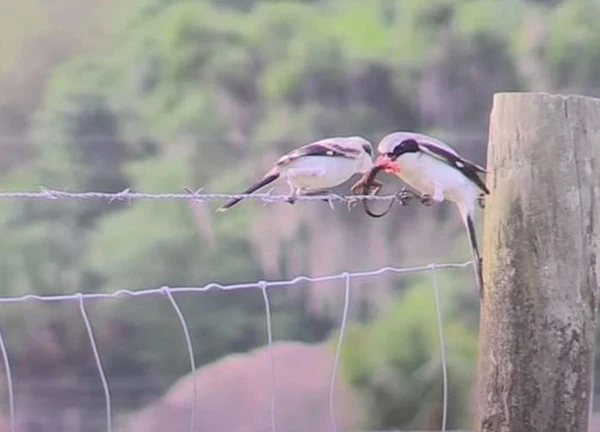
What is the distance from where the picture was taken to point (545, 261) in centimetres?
103

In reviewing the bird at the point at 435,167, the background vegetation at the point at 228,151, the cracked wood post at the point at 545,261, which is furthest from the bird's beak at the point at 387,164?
the background vegetation at the point at 228,151

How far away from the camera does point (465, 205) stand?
113 centimetres

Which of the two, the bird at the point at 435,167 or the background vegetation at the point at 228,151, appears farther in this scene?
the background vegetation at the point at 228,151

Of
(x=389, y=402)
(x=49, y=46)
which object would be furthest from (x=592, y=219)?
(x=49, y=46)

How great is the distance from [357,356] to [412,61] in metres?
0.72

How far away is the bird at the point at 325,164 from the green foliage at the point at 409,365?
5.95ft

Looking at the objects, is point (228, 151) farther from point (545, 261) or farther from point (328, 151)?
point (545, 261)

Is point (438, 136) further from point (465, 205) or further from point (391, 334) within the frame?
point (465, 205)

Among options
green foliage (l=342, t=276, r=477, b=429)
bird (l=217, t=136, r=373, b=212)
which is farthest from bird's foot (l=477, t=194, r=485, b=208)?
green foliage (l=342, t=276, r=477, b=429)

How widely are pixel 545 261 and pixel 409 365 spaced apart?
2.06 m

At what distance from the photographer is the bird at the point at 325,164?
1.23m

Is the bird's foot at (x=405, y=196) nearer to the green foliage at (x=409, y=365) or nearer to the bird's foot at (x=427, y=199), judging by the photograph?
the bird's foot at (x=427, y=199)

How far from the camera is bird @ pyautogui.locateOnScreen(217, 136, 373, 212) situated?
1.23m

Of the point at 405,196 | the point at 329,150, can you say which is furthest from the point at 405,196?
the point at 329,150
